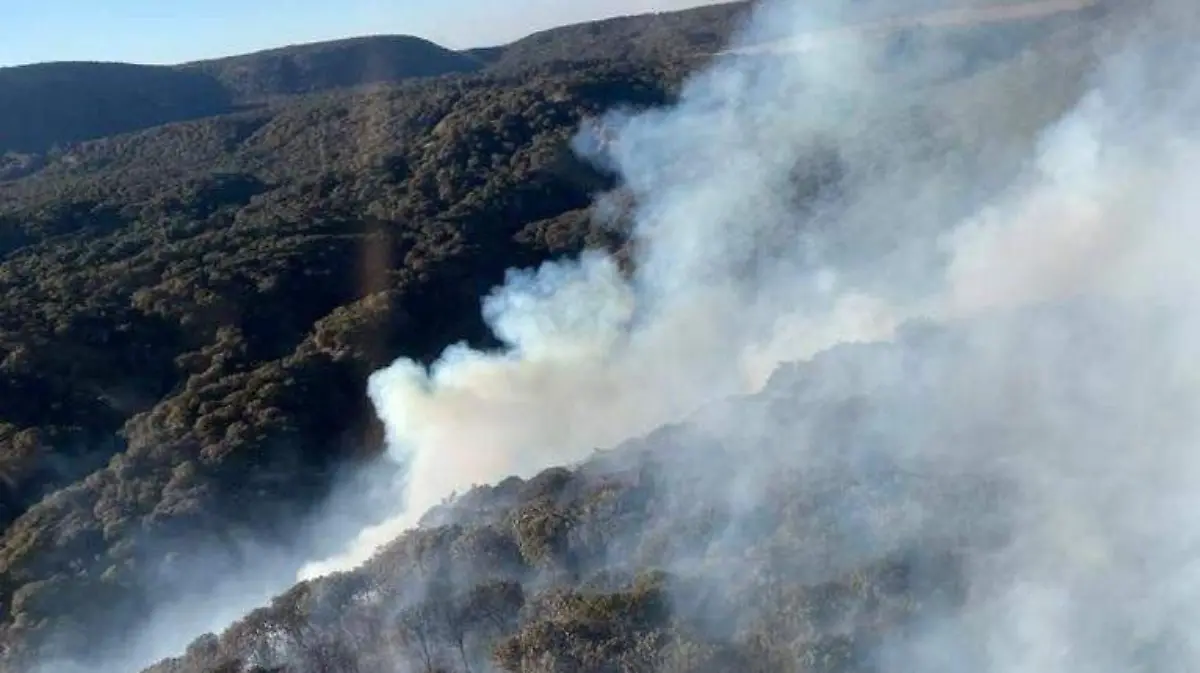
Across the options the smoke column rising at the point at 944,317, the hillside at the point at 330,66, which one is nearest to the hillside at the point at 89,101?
the hillside at the point at 330,66

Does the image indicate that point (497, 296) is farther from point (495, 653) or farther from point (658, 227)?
point (495, 653)

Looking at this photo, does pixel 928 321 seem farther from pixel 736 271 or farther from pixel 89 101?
pixel 89 101

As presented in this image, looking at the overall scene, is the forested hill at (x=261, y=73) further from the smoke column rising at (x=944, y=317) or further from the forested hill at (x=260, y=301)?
the smoke column rising at (x=944, y=317)

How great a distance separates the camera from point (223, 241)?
57000mm

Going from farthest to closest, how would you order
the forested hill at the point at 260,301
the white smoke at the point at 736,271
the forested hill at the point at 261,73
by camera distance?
the forested hill at the point at 261,73 < the white smoke at the point at 736,271 < the forested hill at the point at 260,301

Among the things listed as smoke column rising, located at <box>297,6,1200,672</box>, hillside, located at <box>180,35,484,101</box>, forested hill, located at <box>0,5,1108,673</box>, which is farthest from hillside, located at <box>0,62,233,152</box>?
smoke column rising, located at <box>297,6,1200,672</box>

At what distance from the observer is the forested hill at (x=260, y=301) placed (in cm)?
3203

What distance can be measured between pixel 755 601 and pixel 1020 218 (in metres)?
27.3

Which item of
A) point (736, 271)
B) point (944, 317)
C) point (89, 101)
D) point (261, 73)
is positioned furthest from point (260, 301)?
point (261, 73)

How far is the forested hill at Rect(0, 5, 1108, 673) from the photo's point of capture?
32.0 metres

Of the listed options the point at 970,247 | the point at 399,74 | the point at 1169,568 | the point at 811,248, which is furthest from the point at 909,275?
the point at 399,74

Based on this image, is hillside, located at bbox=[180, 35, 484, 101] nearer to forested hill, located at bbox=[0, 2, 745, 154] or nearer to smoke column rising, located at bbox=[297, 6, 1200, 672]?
forested hill, located at bbox=[0, 2, 745, 154]

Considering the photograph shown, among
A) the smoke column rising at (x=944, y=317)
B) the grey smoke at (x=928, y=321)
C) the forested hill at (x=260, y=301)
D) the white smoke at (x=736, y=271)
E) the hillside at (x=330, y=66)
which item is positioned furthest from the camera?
the hillside at (x=330, y=66)

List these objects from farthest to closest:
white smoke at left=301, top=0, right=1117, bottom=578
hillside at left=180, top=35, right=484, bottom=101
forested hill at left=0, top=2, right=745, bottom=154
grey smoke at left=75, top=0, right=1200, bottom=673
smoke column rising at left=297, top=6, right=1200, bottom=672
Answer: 1. hillside at left=180, top=35, right=484, bottom=101
2. forested hill at left=0, top=2, right=745, bottom=154
3. white smoke at left=301, top=0, right=1117, bottom=578
4. grey smoke at left=75, top=0, right=1200, bottom=673
5. smoke column rising at left=297, top=6, right=1200, bottom=672
